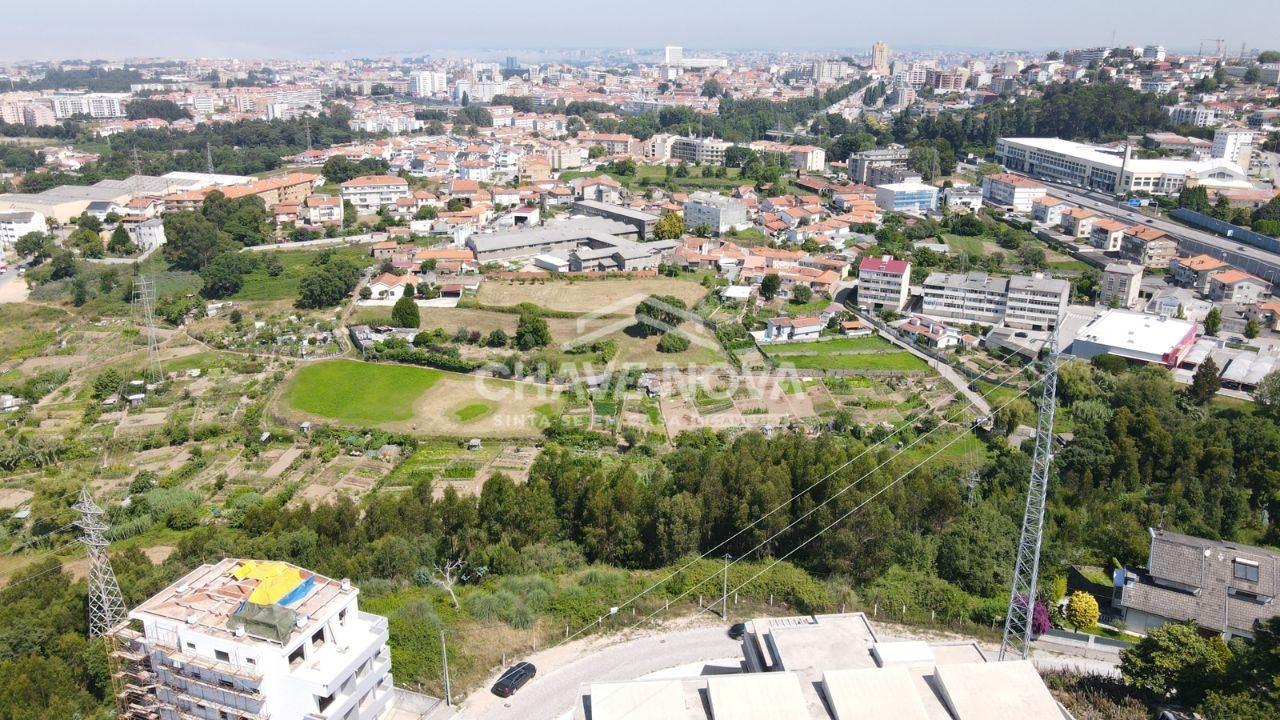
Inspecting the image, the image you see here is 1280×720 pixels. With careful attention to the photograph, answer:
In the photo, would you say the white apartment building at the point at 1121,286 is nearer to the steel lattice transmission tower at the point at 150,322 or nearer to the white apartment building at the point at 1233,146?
the white apartment building at the point at 1233,146

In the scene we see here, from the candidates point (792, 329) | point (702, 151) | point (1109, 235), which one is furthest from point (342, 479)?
point (702, 151)

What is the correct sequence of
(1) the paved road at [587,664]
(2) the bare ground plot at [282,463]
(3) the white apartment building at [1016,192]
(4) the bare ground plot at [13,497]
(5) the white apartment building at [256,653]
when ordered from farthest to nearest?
(3) the white apartment building at [1016,192] → (2) the bare ground plot at [282,463] → (4) the bare ground plot at [13,497] → (1) the paved road at [587,664] → (5) the white apartment building at [256,653]

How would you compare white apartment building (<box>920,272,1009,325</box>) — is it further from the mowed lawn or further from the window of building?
the mowed lawn

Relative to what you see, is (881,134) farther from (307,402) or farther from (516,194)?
(307,402)

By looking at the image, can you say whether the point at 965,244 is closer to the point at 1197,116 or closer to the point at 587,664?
the point at 1197,116

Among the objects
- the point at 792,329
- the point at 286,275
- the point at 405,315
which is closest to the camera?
the point at 792,329

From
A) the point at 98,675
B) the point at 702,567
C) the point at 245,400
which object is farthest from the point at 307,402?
the point at 702,567

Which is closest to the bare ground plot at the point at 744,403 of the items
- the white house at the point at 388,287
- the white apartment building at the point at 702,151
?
the white house at the point at 388,287
